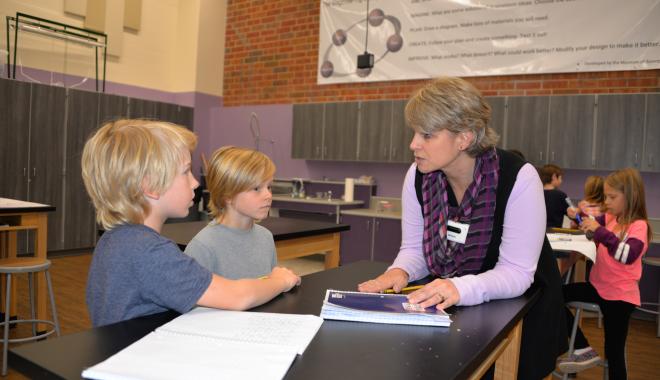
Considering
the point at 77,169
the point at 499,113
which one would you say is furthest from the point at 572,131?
the point at 77,169

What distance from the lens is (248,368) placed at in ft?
2.47

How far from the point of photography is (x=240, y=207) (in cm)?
176

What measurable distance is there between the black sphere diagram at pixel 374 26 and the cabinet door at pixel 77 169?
2.82m

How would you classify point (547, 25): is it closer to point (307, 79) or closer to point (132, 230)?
point (307, 79)

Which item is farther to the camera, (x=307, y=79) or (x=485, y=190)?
(x=307, y=79)

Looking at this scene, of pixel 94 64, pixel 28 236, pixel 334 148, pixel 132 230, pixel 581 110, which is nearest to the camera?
pixel 132 230

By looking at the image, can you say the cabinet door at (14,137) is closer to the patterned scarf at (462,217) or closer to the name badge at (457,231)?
the patterned scarf at (462,217)

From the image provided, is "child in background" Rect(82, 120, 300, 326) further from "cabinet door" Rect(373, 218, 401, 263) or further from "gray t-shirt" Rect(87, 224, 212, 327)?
"cabinet door" Rect(373, 218, 401, 263)

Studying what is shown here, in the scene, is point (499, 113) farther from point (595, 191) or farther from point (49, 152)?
point (49, 152)

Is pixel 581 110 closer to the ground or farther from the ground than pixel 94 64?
closer to the ground

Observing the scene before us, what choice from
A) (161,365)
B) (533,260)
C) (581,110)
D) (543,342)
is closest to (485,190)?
(533,260)

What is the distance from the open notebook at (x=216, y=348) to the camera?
731 mm

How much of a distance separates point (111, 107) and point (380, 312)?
607 centimetres

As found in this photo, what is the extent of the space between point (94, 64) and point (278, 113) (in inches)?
95.7
